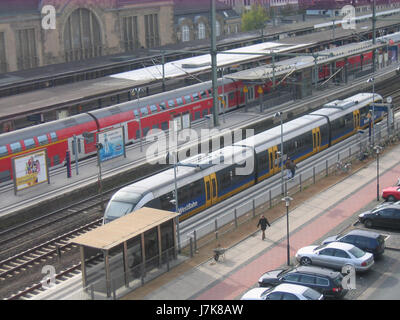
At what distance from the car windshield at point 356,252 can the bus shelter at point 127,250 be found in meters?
7.38

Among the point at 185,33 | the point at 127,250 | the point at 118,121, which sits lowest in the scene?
the point at 127,250

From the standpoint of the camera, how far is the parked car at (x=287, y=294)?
22.1 metres

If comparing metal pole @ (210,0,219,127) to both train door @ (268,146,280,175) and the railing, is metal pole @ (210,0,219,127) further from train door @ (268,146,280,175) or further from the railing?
train door @ (268,146,280,175)

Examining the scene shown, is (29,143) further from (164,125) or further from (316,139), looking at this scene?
(316,139)

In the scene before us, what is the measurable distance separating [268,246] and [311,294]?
711 centimetres

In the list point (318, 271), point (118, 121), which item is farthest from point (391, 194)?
point (118, 121)

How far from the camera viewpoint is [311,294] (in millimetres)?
22484

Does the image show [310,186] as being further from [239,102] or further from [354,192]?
[239,102]

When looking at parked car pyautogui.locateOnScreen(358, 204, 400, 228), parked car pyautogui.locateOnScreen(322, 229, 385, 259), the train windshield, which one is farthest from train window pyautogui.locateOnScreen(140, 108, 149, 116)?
parked car pyautogui.locateOnScreen(322, 229, 385, 259)

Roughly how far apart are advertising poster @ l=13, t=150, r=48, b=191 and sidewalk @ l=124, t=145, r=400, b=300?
13975 mm

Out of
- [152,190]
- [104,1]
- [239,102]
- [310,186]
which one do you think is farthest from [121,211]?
[104,1]

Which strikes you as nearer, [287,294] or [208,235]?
[287,294]
